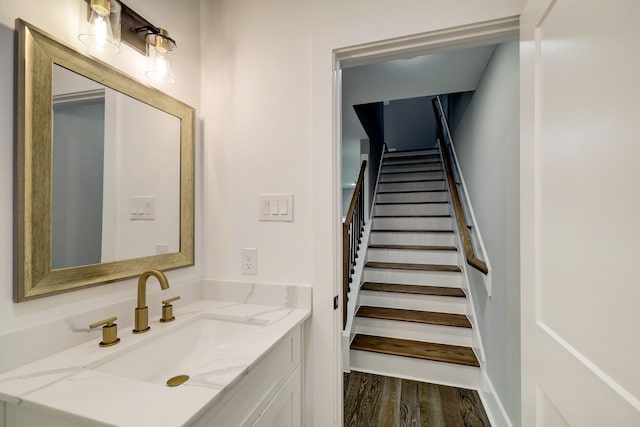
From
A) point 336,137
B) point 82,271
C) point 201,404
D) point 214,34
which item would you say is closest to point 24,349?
point 82,271

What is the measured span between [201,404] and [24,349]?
1.84 ft

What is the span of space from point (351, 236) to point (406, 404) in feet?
4.78

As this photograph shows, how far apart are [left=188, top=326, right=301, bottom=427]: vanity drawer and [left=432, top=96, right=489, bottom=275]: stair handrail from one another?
1.51 meters

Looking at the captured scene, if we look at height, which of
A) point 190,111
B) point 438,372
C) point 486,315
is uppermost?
point 190,111

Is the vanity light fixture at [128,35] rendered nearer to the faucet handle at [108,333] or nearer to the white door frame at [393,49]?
the white door frame at [393,49]

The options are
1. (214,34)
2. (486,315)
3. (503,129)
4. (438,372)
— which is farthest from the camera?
(438,372)

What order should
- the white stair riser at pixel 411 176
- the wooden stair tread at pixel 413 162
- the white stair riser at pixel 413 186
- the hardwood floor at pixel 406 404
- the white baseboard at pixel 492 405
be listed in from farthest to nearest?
the wooden stair tread at pixel 413 162, the white stair riser at pixel 411 176, the white stair riser at pixel 413 186, the hardwood floor at pixel 406 404, the white baseboard at pixel 492 405

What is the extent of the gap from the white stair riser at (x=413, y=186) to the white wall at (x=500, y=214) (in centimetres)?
177

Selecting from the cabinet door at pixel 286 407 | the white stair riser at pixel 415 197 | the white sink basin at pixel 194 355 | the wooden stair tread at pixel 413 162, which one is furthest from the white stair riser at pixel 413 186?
the white sink basin at pixel 194 355

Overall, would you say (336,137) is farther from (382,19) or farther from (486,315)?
(486,315)

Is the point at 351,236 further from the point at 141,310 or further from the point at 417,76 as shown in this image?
the point at 141,310

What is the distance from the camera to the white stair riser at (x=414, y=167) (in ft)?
15.3

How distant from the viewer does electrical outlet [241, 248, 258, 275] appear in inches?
53.4

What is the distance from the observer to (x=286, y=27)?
1327 mm
